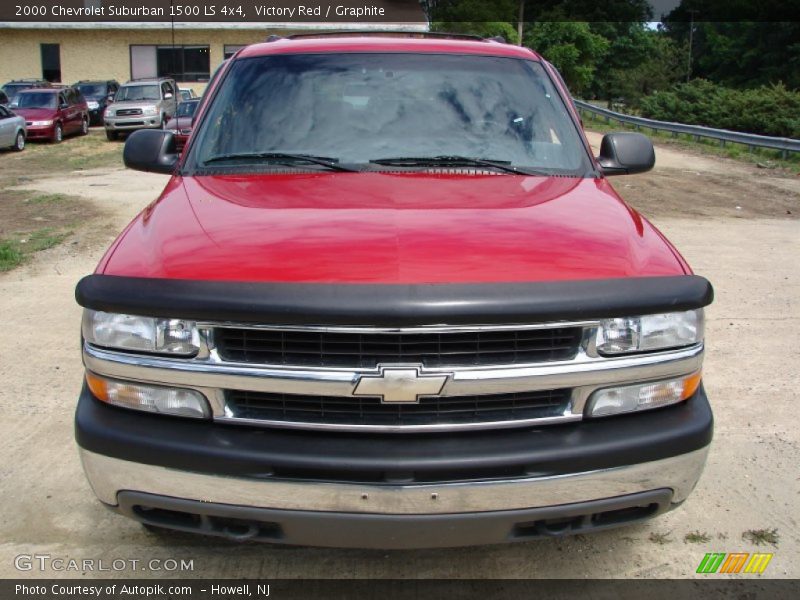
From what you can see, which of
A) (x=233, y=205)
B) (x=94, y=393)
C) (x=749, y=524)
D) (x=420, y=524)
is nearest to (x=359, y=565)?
(x=420, y=524)

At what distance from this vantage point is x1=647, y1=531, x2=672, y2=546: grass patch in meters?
3.35

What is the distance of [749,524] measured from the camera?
3.49m

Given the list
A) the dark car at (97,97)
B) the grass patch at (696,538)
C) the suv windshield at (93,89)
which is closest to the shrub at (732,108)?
the dark car at (97,97)

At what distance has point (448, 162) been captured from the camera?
11.5 ft

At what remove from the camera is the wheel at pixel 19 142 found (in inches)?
844

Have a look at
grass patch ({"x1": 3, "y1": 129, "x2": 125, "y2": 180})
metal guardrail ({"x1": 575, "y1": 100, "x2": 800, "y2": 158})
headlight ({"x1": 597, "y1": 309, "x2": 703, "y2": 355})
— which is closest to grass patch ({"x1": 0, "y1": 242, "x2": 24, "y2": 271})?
headlight ({"x1": 597, "y1": 309, "x2": 703, "y2": 355})

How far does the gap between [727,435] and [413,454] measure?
2603mm

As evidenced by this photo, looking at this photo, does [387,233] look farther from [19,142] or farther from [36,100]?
[36,100]

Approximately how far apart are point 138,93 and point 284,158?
25466 mm

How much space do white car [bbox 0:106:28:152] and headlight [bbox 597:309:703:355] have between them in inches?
831

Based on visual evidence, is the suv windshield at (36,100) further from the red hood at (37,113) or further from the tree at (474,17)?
the tree at (474,17)

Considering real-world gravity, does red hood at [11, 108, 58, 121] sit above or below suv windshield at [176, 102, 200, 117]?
below
